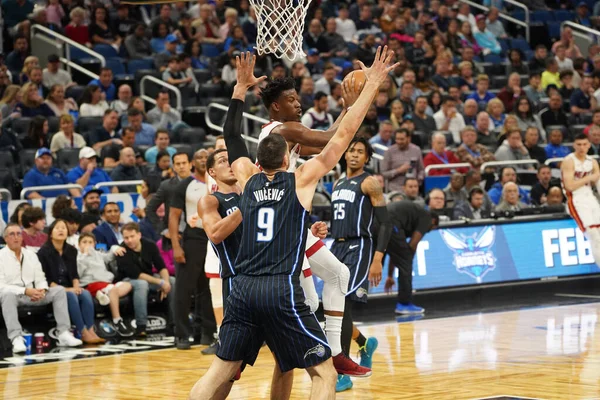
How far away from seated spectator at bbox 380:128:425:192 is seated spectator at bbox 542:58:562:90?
6.28m

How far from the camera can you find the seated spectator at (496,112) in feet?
61.5

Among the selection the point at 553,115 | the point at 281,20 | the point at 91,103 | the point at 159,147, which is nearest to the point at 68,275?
the point at 159,147

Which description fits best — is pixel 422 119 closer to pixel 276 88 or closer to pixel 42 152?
pixel 42 152

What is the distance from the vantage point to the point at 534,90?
20.6m

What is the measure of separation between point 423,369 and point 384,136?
740 cm

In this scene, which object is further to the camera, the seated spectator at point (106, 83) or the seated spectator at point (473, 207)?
the seated spectator at point (106, 83)

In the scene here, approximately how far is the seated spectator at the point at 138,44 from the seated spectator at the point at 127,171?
4.19 metres

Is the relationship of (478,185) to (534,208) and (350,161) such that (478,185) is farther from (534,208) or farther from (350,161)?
(350,161)

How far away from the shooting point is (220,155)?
9.09m

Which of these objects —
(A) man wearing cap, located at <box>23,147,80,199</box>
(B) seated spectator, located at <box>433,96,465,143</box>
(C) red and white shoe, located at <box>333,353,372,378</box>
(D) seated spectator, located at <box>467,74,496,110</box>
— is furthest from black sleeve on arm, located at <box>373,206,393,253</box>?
(D) seated spectator, located at <box>467,74,496,110</box>

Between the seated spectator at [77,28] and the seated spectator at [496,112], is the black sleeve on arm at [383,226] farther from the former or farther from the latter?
the seated spectator at [77,28]

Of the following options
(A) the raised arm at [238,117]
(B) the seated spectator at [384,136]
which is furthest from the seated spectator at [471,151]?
(A) the raised arm at [238,117]

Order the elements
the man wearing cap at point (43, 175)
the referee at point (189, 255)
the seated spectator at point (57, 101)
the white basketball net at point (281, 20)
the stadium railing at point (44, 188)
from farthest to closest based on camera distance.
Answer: the seated spectator at point (57, 101) < the man wearing cap at point (43, 175) < the stadium railing at point (44, 188) < the referee at point (189, 255) < the white basketball net at point (281, 20)

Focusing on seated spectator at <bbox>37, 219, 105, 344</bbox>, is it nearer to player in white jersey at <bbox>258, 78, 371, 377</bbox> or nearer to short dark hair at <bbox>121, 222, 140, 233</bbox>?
short dark hair at <bbox>121, 222, 140, 233</bbox>
